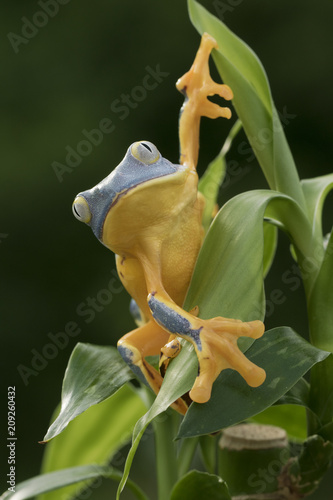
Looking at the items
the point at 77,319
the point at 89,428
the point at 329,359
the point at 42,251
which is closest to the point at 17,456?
the point at 77,319

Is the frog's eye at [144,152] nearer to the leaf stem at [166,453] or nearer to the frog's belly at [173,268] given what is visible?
the frog's belly at [173,268]

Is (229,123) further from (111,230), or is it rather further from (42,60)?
(111,230)

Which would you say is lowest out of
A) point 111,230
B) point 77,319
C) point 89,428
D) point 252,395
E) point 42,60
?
point 77,319

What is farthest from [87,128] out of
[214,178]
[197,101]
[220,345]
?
[220,345]

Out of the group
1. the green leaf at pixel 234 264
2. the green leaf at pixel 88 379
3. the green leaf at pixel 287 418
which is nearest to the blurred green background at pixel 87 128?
the green leaf at pixel 287 418

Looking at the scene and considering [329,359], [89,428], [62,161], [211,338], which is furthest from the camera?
[62,161]

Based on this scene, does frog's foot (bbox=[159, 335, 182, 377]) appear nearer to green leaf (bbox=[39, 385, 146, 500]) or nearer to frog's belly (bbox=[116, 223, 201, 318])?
frog's belly (bbox=[116, 223, 201, 318])
